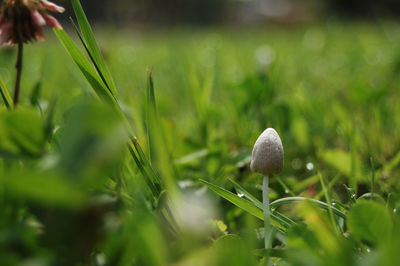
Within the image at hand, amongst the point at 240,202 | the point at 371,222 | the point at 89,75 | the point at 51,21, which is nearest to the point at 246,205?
the point at 240,202

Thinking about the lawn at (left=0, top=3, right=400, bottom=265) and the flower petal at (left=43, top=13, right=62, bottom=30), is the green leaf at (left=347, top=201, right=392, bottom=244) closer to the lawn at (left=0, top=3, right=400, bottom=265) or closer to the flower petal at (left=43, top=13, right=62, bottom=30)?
the lawn at (left=0, top=3, right=400, bottom=265)

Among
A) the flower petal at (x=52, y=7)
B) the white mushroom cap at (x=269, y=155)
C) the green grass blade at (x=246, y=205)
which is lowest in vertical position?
the green grass blade at (x=246, y=205)

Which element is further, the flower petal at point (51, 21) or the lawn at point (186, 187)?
the flower petal at point (51, 21)

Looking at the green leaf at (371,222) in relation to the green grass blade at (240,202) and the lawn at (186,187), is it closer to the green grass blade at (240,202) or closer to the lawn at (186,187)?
the lawn at (186,187)

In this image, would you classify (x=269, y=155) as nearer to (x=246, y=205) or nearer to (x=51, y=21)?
(x=246, y=205)

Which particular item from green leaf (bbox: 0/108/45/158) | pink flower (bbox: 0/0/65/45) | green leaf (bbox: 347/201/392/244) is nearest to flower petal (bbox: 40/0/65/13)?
pink flower (bbox: 0/0/65/45)

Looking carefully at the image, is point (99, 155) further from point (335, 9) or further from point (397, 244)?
point (335, 9)

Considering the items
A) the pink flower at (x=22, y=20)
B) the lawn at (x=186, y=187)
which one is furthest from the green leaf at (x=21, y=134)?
the pink flower at (x=22, y=20)
